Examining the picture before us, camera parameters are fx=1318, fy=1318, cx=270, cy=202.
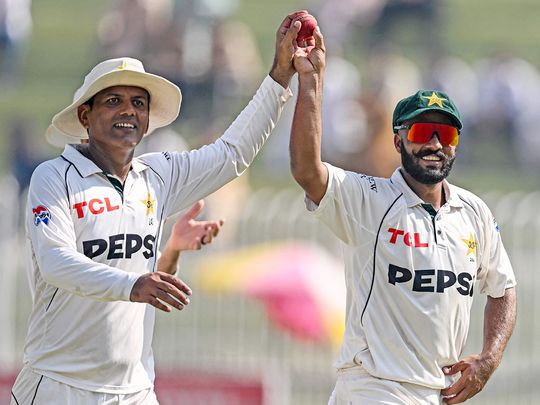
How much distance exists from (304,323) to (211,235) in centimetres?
526

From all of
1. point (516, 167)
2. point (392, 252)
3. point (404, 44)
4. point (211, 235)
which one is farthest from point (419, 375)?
point (404, 44)

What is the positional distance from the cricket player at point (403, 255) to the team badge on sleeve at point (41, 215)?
1054mm

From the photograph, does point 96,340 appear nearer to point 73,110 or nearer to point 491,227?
point 73,110

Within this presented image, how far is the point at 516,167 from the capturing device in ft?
53.3

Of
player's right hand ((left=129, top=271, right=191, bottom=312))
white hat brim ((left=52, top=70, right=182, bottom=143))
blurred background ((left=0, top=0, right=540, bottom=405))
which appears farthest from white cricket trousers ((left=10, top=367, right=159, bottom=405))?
blurred background ((left=0, top=0, right=540, bottom=405))

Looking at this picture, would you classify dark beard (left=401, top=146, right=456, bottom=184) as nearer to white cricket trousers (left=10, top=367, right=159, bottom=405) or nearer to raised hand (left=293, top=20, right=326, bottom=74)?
raised hand (left=293, top=20, right=326, bottom=74)

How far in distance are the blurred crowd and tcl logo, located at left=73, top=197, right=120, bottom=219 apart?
895 centimetres

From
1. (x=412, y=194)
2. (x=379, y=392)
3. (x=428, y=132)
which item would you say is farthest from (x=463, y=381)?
(x=428, y=132)

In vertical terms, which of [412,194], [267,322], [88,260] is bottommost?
[88,260]

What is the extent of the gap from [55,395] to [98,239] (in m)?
0.68

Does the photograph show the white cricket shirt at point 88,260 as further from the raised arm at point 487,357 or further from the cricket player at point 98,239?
the raised arm at point 487,357

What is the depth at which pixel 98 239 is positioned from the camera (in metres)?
5.52

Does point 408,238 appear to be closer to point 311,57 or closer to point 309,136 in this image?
point 309,136

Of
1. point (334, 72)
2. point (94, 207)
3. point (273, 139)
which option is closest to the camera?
point (94, 207)
